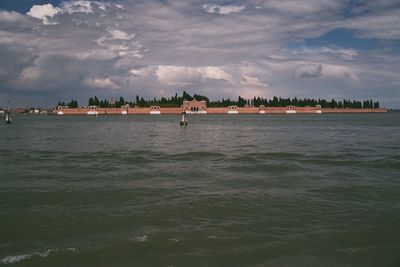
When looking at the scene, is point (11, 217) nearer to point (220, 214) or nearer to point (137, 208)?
point (137, 208)

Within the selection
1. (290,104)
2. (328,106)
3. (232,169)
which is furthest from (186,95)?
(232,169)

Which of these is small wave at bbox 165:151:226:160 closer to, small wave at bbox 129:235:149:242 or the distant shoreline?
small wave at bbox 129:235:149:242

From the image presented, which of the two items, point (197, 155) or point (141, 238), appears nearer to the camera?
point (141, 238)

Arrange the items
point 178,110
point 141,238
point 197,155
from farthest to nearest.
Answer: point 178,110 → point 197,155 → point 141,238

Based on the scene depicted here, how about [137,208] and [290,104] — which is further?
[290,104]

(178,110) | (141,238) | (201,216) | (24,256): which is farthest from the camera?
(178,110)

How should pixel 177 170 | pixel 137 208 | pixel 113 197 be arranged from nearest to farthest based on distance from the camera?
pixel 137 208 → pixel 113 197 → pixel 177 170

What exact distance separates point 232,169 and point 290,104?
139 meters

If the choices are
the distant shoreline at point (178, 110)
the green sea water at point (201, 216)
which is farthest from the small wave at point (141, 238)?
the distant shoreline at point (178, 110)

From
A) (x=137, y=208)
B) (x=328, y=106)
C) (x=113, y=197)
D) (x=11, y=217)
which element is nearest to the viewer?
(x=11, y=217)

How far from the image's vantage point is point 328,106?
504ft

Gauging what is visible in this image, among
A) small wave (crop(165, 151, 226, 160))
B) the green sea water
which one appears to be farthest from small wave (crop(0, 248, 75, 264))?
small wave (crop(165, 151, 226, 160))

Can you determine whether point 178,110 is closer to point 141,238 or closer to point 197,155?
point 197,155

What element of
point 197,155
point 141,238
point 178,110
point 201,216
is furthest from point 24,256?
point 178,110
